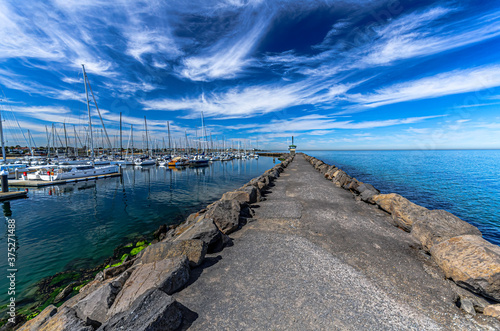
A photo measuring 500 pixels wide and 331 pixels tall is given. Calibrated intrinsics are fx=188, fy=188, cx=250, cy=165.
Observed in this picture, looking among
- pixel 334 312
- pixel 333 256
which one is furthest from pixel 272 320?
pixel 333 256

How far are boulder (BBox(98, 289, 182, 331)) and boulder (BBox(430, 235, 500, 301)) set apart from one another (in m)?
5.67

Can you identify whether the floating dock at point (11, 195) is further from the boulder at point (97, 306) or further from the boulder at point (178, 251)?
the boulder at point (97, 306)

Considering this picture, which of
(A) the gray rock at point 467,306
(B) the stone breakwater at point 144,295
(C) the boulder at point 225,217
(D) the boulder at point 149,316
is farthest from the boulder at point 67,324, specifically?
(A) the gray rock at point 467,306

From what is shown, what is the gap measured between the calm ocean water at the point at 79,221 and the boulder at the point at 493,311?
1352cm

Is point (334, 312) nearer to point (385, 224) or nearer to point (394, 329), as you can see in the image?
point (394, 329)

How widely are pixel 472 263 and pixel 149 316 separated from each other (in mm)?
6302

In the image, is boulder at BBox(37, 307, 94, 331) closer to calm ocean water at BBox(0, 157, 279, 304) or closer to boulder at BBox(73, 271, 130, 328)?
boulder at BBox(73, 271, 130, 328)

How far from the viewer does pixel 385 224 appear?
25.0ft

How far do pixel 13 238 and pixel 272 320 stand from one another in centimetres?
1754

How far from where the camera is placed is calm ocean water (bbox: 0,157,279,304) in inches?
369

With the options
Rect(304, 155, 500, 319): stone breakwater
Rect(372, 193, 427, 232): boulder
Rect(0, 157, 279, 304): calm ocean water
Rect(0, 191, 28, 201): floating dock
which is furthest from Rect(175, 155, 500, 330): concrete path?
Rect(0, 191, 28, 201): floating dock

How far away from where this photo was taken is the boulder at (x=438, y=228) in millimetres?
5211

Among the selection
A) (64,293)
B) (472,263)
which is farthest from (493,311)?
(64,293)

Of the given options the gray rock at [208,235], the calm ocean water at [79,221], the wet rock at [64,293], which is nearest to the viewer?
the gray rock at [208,235]
